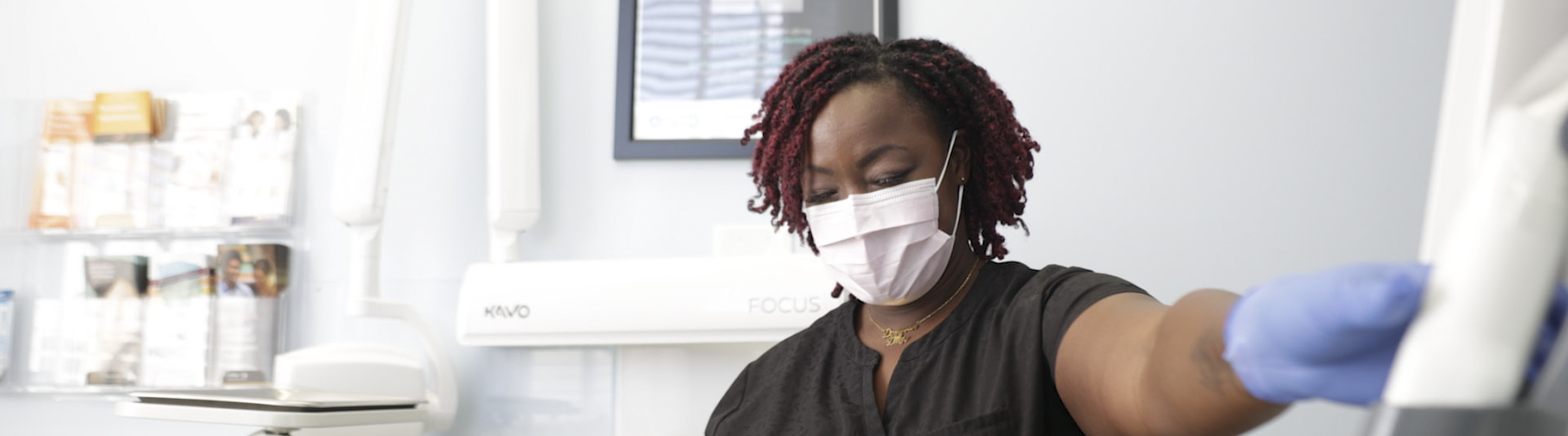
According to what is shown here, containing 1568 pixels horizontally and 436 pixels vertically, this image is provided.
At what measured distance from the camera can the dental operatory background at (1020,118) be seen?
1.64m

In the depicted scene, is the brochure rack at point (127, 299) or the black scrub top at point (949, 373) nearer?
the black scrub top at point (949, 373)

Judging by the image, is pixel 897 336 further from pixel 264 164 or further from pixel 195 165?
pixel 195 165

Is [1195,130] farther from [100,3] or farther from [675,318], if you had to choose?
[100,3]

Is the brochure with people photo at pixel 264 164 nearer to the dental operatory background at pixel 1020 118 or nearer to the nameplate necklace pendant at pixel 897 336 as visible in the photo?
the dental operatory background at pixel 1020 118

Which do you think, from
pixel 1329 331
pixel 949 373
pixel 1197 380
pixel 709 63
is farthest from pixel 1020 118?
pixel 1329 331

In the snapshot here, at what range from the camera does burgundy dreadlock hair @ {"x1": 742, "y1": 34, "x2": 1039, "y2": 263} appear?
1047 mm

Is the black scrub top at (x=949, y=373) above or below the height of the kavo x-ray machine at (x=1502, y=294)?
below

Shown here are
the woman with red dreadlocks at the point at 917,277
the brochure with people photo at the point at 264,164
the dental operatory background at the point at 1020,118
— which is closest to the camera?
the woman with red dreadlocks at the point at 917,277

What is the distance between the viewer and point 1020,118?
1.66 metres

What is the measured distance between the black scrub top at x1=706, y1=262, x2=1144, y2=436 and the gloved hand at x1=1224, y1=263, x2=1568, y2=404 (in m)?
0.37

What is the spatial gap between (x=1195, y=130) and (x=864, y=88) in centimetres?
85

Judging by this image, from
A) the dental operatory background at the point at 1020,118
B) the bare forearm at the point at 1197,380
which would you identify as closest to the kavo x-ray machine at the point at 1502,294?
the bare forearm at the point at 1197,380

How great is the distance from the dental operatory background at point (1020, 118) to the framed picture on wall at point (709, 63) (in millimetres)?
39

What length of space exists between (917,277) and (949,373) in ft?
0.37
